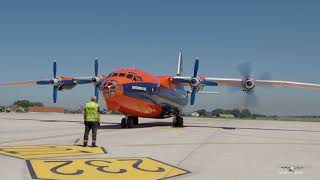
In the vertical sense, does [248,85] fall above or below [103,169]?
above

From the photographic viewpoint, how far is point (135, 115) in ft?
97.8

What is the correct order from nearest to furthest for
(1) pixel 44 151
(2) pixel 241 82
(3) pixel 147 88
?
1. (1) pixel 44 151
2. (3) pixel 147 88
3. (2) pixel 241 82

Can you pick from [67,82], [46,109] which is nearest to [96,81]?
[67,82]

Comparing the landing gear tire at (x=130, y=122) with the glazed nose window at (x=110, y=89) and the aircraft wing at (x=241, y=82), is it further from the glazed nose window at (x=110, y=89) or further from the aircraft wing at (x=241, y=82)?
the aircraft wing at (x=241, y=82)

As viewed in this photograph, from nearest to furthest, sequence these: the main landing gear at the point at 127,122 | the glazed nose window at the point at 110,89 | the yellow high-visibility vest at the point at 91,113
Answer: the yellow high-visibility vest at the point at 91,113 < the glazed nose window at the point at 110,89 < the main landing gear at the point at 127,122

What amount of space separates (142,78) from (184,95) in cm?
907

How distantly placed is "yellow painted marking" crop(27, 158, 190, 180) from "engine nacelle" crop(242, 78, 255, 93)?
2223 cm

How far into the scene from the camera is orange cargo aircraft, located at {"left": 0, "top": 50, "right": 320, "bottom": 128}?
1056 inches

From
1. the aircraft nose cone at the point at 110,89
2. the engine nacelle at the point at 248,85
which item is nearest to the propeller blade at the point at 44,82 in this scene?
the aircraft nose cone at the point at 110,89

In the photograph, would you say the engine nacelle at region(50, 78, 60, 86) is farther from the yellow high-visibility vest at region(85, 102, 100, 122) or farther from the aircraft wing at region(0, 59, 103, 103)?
the yellow high-visibility vest at region(85, 102, 100, 122)

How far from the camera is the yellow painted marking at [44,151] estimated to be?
12716mm

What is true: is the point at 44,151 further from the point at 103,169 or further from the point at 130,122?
the point at 130,122

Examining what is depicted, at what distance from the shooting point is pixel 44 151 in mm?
13812

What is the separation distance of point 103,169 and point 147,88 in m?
18.9
